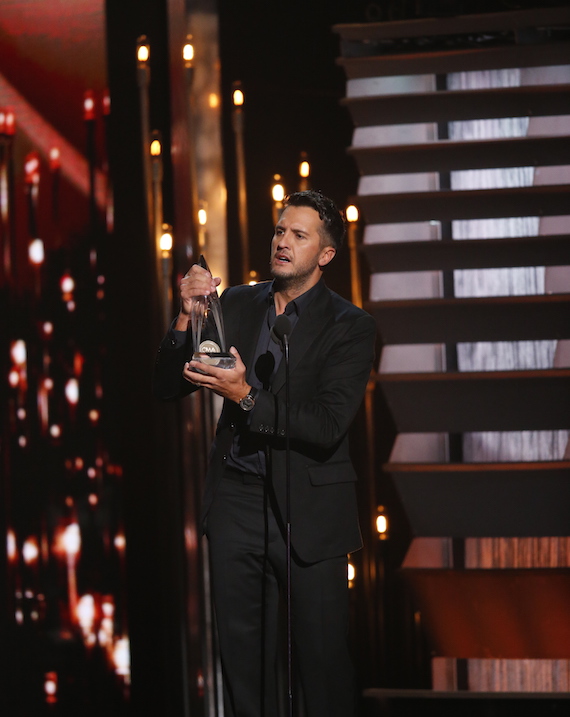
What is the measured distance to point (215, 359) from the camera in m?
2.04

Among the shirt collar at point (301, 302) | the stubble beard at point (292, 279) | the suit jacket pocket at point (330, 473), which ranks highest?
the stubble beard at point (292, 279)

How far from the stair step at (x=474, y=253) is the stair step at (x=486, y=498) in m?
0.75

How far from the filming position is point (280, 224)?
2.32 m

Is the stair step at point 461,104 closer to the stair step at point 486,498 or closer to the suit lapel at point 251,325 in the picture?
the stair step at point 486,498

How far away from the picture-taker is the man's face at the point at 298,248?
2277 millimetres

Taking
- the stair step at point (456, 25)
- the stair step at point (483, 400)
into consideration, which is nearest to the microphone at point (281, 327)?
the stair step at point (483, 400)

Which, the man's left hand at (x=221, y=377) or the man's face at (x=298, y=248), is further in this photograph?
the man's face at (x=298, y=248)

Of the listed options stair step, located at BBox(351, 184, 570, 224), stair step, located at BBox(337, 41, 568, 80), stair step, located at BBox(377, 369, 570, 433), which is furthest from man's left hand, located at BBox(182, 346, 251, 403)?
stair step, located at BBox(337, 41, 568, 80)

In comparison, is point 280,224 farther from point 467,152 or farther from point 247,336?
point 467,152

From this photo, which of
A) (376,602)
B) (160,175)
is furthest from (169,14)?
(376,602)

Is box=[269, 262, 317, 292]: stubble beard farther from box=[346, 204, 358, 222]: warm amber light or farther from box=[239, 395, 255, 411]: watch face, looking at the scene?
box=[346, 204, 358, 222]: warm amber light

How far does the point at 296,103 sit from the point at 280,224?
73.0 inches

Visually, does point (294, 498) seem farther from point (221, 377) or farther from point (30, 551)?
point (30, 551)

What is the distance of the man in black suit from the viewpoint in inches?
87.1
